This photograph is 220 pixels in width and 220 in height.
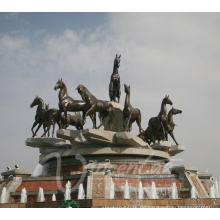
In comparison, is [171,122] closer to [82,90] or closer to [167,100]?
[167,100]

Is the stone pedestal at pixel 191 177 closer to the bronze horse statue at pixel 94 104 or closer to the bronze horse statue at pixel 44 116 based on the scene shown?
the bronze horse statue at pixel 94 104

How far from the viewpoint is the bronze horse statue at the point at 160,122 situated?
2102 centimetres

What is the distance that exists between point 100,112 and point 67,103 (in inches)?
83.8

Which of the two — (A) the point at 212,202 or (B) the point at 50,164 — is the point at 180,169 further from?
(B) the point at 50,164

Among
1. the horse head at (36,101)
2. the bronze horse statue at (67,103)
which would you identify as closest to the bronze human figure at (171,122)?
the bronze horse statue at (67,103)

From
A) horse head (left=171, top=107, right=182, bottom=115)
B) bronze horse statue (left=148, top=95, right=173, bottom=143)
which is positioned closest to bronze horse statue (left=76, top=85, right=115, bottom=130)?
bronze horse statue (left=148, top=95, right=173, bottom=143)

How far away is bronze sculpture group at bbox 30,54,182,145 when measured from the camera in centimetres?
1873

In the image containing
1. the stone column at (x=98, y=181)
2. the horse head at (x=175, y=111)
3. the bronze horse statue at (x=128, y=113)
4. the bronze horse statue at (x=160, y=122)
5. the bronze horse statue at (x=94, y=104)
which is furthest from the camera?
the horse head at (x=175, y=111)

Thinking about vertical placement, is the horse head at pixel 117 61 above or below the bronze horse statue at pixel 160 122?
above

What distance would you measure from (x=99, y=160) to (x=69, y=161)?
1.82m

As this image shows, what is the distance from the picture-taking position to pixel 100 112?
63.6 ft

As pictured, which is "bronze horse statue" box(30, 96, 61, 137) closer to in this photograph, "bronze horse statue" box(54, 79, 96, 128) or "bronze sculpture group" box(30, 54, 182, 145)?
"bronze sculpture group" box(30, 54, 182, 145)

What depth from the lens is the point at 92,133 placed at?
17.0 meters

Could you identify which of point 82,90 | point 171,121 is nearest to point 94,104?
point 82,90
